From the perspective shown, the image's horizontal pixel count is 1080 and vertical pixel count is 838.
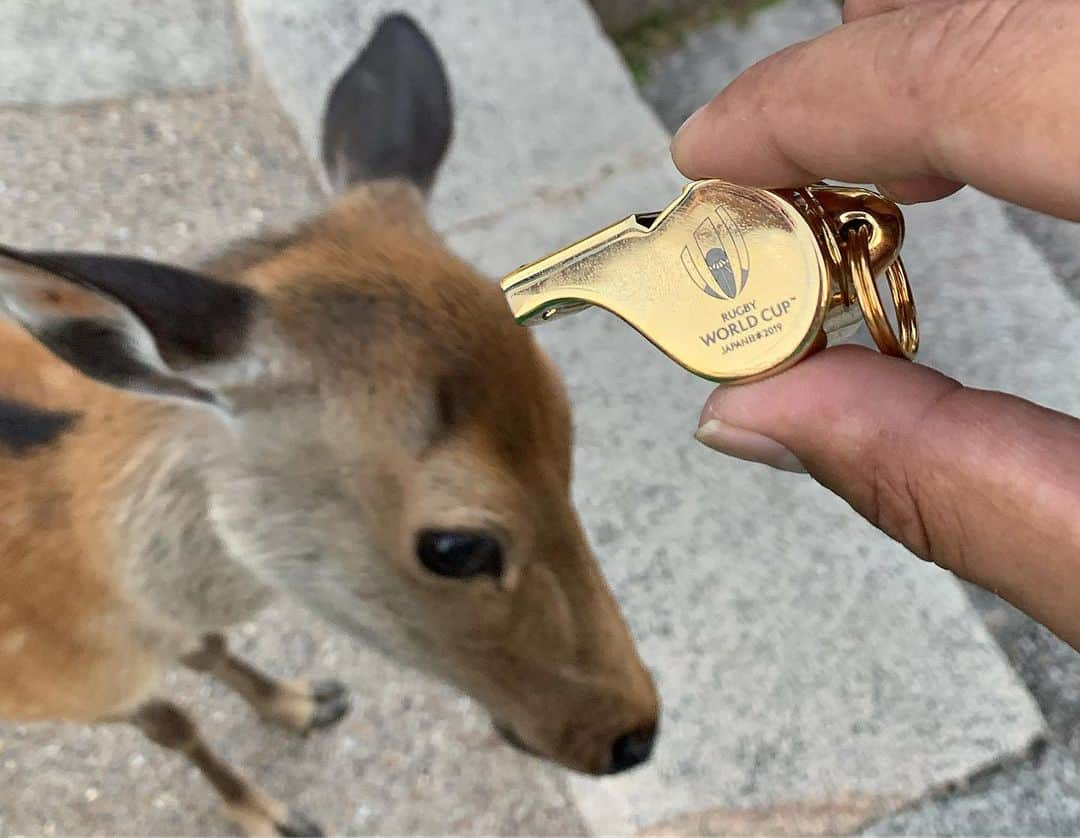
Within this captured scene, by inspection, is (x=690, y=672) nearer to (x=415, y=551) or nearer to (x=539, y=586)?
(x=539, y=586)

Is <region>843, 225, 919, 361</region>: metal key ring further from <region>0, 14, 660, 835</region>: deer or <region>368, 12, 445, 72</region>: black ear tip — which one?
<region>368, 12, 445, 72</region>: black ear tip

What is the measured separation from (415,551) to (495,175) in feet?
7.37

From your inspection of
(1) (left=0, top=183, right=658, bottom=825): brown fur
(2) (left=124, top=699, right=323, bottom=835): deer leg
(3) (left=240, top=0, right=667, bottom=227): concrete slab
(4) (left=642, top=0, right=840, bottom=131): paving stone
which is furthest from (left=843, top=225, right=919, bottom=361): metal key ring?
(4) (left=642, top=0, right=840, bottom=131): paving stone

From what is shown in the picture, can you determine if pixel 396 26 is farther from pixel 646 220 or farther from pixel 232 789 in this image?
pixel 232 789

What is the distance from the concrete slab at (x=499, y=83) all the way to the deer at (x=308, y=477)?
150 centimetres

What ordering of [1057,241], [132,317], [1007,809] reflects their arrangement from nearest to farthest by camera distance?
[132,317], [1007,809], [1057,241]

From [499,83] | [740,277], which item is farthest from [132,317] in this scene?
[499,83]

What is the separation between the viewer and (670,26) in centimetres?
425

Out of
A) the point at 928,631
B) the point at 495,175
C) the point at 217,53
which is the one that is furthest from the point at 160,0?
the point at 928,631

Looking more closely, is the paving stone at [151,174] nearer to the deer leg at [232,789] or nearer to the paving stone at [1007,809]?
the deer leg at [232,789]

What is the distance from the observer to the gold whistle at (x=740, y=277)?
3.93ft

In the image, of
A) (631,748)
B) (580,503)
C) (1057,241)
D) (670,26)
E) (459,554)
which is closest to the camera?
(459,554)

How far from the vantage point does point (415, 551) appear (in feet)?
5.44

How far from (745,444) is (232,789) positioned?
1.95 m
